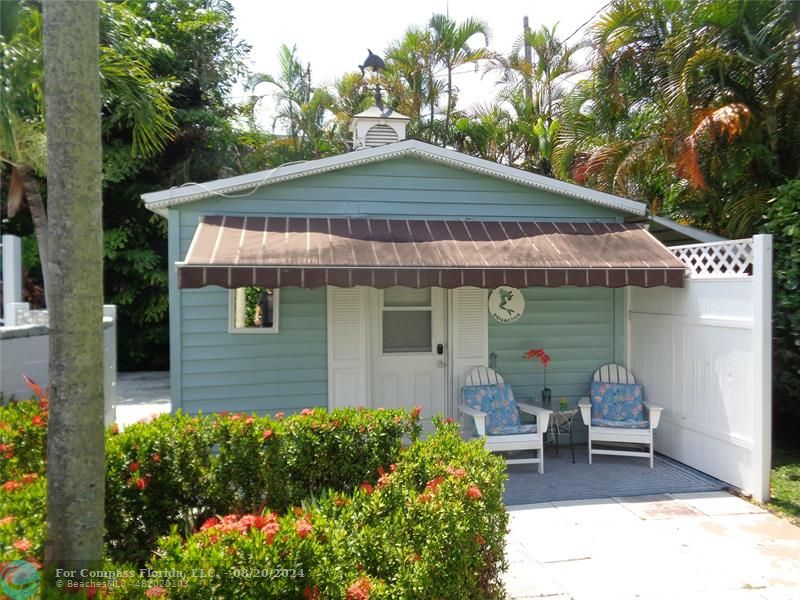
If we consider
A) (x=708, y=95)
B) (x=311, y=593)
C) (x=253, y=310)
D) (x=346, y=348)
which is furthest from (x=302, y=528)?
(x=708, y=95)

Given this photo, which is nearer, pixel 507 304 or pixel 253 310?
pixel 253 310

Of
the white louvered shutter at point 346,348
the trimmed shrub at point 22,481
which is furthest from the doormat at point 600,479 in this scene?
the trimmed shrub at point 22,481

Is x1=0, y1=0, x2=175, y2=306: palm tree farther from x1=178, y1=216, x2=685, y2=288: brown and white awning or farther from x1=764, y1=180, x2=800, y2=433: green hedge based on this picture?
x1=764, y1=180, x2=800, y2=433: green hedge

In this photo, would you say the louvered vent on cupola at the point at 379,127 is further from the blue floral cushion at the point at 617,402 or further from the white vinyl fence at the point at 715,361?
the blue floral cushion at the point at 617,402

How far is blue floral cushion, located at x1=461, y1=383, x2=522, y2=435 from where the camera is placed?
293 inches

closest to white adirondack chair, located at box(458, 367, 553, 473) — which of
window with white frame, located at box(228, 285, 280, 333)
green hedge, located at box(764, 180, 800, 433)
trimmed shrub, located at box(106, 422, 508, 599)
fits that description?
window with white frame, located at box(228, 285, 280, 333)

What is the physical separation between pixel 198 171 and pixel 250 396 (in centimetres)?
951

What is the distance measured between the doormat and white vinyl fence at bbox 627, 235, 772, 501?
0.27m

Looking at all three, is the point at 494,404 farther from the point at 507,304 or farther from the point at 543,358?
the point at 507,304

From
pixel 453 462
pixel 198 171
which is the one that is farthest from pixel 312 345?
pixel 198 171

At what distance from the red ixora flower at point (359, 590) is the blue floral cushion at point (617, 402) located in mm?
5538

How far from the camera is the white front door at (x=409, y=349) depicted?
26.3 ft

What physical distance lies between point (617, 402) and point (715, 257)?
212cm

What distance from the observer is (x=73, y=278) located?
8.84 feet
